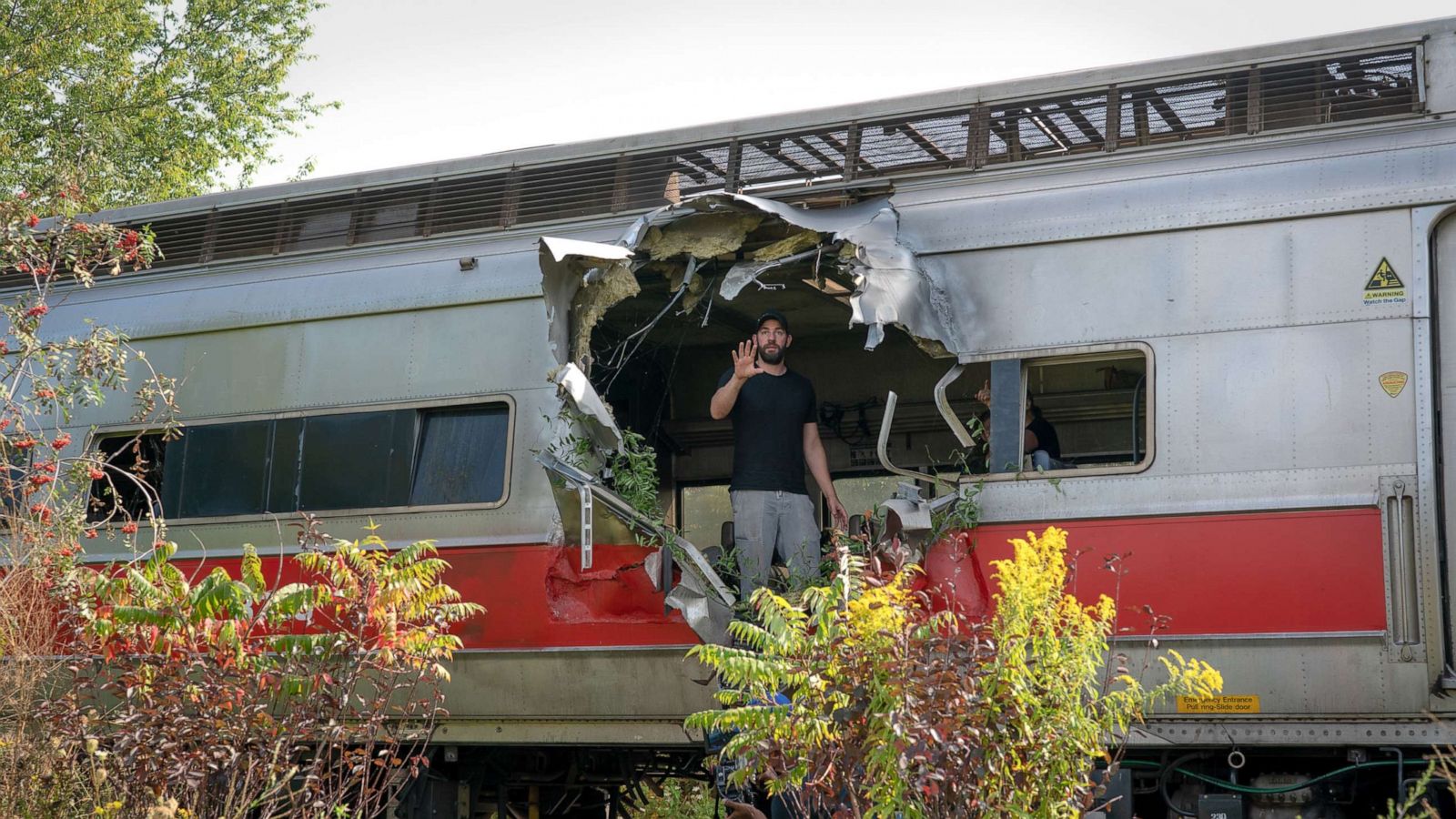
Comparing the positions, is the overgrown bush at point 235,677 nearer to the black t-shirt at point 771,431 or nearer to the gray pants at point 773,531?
the gray pants at point 773,531

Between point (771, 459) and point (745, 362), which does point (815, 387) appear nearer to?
point (771, 459)

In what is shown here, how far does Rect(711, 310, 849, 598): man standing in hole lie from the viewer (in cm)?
816

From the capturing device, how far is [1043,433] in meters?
8.20

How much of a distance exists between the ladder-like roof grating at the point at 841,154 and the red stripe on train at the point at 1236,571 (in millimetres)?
2061

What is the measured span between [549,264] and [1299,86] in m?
4.07

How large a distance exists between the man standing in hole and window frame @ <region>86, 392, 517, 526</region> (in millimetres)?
1314

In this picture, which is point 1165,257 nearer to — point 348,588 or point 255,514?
point 348,588

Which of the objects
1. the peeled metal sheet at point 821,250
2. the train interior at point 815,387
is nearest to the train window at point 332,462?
the train interior at point 815,387

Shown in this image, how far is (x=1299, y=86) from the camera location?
24.6 ft

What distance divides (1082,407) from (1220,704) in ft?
9.57

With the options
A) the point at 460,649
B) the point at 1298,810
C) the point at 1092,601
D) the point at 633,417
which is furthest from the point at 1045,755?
the point at 633,417

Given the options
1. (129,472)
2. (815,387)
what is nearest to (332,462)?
(129,472)

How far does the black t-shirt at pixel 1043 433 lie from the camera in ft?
26.7

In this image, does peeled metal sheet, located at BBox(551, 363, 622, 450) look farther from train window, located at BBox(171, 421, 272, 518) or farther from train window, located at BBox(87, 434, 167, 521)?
train window, located at BBox(87, 434, 167, 521)
